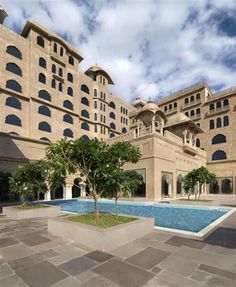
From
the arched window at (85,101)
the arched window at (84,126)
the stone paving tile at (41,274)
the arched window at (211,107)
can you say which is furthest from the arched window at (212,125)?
the stone paving tile at (41,274)

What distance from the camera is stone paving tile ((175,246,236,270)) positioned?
19.3 ft

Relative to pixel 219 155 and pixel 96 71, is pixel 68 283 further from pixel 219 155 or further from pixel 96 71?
pixel 96 71

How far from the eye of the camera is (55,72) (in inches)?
1535

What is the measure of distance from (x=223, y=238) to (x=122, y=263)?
479 centimetres

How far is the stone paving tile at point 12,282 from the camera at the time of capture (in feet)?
16.0

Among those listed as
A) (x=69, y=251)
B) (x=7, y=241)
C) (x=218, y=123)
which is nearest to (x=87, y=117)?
(x=218, y=123)

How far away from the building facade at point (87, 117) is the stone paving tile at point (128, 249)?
1862 cm

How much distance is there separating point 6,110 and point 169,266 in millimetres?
32281

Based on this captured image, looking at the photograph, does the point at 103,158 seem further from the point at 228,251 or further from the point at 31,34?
the point at 31,34

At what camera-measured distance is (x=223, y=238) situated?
8609mm

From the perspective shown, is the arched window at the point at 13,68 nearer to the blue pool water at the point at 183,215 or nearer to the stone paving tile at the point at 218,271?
the blue pool water at the point at 183,215

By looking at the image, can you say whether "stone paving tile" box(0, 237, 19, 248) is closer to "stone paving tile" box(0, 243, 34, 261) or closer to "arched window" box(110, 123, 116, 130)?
"stone paving tile" box(0, 243, 34, 261)

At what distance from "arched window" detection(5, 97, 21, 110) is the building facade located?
0.14 metres

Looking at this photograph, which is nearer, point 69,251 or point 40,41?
point 69,251
